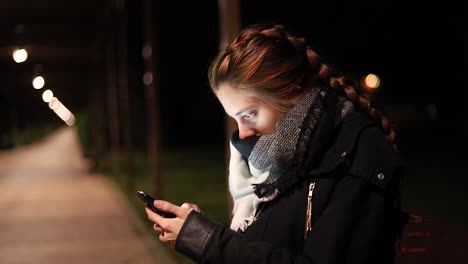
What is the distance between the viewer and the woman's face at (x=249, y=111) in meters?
1.88

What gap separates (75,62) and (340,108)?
3217 cm

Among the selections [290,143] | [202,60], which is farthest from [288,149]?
[202,60]

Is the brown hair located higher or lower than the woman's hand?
higher

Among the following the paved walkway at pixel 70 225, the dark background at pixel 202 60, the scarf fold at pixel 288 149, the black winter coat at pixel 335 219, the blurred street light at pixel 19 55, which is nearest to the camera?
the black winter coat at pixel 335 219

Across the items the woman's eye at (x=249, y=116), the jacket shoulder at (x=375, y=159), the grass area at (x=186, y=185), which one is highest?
the woman's eye at (x=249, y=116)

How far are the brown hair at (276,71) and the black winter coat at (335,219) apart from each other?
0.14 meters

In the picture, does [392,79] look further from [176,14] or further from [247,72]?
[247,72]

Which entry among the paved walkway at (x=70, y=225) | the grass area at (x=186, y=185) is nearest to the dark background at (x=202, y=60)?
the paved walkway at (x=70, y=225)

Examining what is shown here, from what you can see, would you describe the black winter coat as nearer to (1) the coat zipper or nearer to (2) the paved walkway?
(1) the coat zipper

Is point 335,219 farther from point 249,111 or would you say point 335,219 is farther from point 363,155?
point 249,111

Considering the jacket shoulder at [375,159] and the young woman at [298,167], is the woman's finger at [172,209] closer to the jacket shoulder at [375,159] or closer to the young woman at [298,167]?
the young woman at [298,167]

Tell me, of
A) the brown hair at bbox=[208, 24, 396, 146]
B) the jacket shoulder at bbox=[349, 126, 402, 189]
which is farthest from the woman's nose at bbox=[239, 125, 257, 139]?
the jacket shoulder at bbox=[349, 126, 402, 189]

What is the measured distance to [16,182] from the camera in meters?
22.2

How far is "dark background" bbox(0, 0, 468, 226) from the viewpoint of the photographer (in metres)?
14.3
